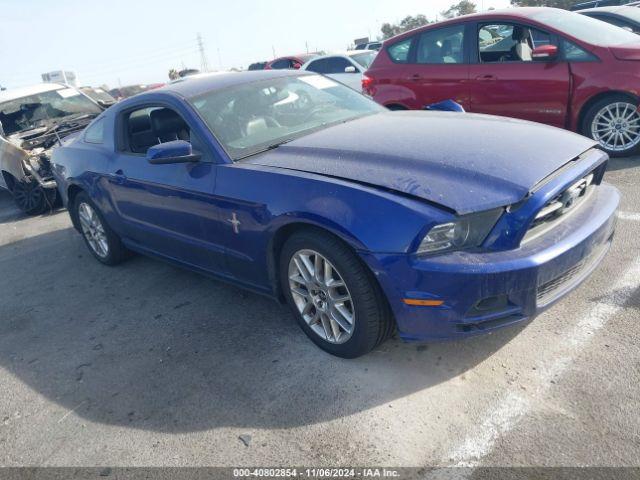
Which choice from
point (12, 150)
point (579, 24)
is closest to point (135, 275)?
point (12, 150)

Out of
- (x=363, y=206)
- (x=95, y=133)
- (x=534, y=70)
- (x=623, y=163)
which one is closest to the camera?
(x=363, y=206)

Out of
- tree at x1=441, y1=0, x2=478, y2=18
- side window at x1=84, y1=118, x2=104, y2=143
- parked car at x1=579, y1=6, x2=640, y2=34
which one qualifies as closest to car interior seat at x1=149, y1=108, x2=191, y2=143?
side window at x1=84, y1=118, x2=104, y2=143

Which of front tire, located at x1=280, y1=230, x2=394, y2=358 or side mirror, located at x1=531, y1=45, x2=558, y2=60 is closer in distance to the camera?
front tire, located at x1=280, y1=230, x2=394, y2=358

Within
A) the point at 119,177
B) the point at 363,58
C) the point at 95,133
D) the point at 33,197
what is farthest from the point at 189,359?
the point at 363,58

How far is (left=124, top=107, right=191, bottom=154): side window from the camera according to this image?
421 centimetres

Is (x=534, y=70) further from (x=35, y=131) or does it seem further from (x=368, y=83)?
(x=35, y=131)

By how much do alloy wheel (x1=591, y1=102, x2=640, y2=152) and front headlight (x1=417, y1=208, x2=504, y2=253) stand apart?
3.82 meters

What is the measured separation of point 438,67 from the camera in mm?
6633

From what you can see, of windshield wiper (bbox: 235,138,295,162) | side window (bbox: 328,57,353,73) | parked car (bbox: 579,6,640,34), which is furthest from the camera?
side window (bbox: 328,57,353,73)

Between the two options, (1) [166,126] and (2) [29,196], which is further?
(2) [29,196]

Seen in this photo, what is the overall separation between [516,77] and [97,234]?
4748 mm

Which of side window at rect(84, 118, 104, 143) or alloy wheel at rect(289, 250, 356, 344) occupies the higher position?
side window at rect(84, 118, 104, 143)

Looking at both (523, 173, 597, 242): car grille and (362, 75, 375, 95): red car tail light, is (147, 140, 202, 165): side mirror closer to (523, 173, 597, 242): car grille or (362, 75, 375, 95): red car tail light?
(523, 173, 597, 242): car grille

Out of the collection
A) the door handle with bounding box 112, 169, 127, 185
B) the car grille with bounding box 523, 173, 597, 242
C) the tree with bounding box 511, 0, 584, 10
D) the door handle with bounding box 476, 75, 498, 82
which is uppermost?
the tree with bounding box 511, 0, 584, 10
